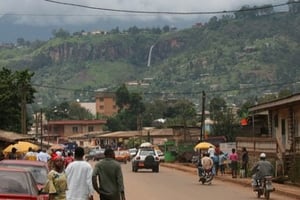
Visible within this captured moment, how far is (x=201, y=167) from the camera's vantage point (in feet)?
131

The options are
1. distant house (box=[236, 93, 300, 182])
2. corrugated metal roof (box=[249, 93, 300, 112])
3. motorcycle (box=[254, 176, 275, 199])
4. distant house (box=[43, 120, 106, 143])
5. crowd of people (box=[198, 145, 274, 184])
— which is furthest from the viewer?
distant house (box=[43, 120, 106, 143])

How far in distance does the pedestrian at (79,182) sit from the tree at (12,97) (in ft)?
160

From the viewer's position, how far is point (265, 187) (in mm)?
28547

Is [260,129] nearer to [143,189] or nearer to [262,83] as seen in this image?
[143,189]

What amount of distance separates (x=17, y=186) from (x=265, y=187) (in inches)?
595

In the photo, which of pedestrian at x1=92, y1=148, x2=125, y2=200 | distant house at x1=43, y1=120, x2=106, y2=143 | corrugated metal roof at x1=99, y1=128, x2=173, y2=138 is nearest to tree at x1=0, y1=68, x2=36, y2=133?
pedestrian at x1=92, y1=148, x2=125, y2=200

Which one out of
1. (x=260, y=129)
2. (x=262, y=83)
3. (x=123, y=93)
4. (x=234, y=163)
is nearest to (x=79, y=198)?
(x=234, y=163)

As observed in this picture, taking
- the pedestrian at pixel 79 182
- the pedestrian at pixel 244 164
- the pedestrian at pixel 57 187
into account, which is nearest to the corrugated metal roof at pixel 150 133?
the pedestrian at pixel 244 164

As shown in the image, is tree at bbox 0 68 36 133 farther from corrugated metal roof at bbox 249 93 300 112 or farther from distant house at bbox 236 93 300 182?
corrugated metal roof at bbox 249 93 300 112

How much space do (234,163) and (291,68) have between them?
5584 inches

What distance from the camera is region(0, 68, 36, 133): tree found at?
213ft

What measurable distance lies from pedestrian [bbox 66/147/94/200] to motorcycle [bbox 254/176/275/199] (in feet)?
49.0

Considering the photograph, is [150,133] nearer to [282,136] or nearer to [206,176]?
[282,136]

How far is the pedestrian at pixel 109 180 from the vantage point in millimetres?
14820
